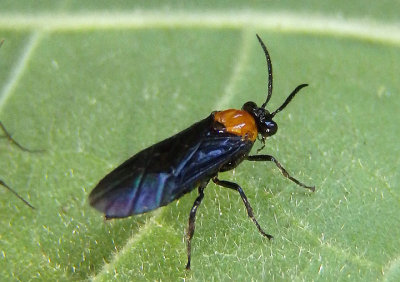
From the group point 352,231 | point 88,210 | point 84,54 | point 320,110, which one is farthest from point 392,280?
point 84,54

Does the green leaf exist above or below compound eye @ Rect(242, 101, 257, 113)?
below

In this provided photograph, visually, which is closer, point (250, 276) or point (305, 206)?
point (250, 276)

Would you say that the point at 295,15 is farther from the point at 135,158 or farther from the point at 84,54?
the point at 135,158

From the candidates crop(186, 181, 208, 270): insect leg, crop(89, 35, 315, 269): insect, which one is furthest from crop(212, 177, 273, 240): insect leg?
crop(186, 181, 208, 270): insect leg

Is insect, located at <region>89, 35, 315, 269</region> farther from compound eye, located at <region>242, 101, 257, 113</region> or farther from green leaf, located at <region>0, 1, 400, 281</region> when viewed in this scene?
green leaf, located at <region>0, 1, 400, 281</region>

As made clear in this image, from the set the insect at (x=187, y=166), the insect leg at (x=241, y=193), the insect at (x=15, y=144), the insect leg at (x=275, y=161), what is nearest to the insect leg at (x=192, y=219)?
the insect at (x=187, y=166)

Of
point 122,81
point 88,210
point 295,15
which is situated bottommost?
point 88,210

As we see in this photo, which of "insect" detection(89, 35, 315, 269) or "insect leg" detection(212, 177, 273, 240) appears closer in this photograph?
"insect" detection(89, 35, 315, 269)

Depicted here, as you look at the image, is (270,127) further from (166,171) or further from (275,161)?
(166,171)
